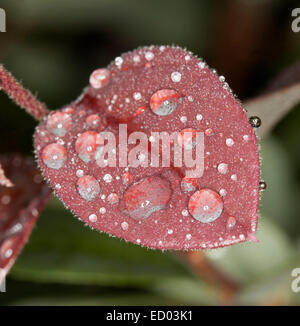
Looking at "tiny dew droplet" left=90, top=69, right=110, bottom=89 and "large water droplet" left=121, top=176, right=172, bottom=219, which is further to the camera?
"tiny dew droplet" left=90, top=69, right=110, bottom=89

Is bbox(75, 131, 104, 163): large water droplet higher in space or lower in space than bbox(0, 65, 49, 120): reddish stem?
lower

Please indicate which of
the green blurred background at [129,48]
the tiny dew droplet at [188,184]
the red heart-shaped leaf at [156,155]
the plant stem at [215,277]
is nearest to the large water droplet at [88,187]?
the red heart-shaped leaf at [156,155]

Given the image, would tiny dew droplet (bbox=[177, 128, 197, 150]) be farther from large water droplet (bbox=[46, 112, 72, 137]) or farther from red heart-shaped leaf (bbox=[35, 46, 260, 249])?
large water droplet (bbox=[46, 112, 72, 137])

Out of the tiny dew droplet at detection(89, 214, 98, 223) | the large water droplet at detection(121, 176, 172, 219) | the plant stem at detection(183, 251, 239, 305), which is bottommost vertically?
the tiny dew droplet at detection(89, 214, 98, 223)

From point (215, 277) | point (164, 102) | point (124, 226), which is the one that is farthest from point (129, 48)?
point (124, 226)

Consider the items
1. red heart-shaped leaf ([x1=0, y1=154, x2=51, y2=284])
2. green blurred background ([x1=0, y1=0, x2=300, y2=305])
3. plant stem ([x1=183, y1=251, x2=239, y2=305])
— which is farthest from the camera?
green blurred background ([x1=0, y1=0, x2=300, y2=305])

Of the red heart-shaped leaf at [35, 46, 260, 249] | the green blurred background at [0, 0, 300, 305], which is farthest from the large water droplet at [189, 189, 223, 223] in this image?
the green blurred background at [0, 0, 300, 305]

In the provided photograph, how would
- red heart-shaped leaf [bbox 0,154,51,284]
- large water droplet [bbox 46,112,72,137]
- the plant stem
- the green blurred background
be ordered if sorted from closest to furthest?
large water droplet [bbox 46,112,72,137] < red heart-shaped leaf [bbox 0,154,51,284] < the plant stem < the green blurred background

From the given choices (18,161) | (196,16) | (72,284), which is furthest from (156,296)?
(196,16)

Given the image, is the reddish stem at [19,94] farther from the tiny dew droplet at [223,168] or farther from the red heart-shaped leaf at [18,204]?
the tiny dew droplet at [223,168]
